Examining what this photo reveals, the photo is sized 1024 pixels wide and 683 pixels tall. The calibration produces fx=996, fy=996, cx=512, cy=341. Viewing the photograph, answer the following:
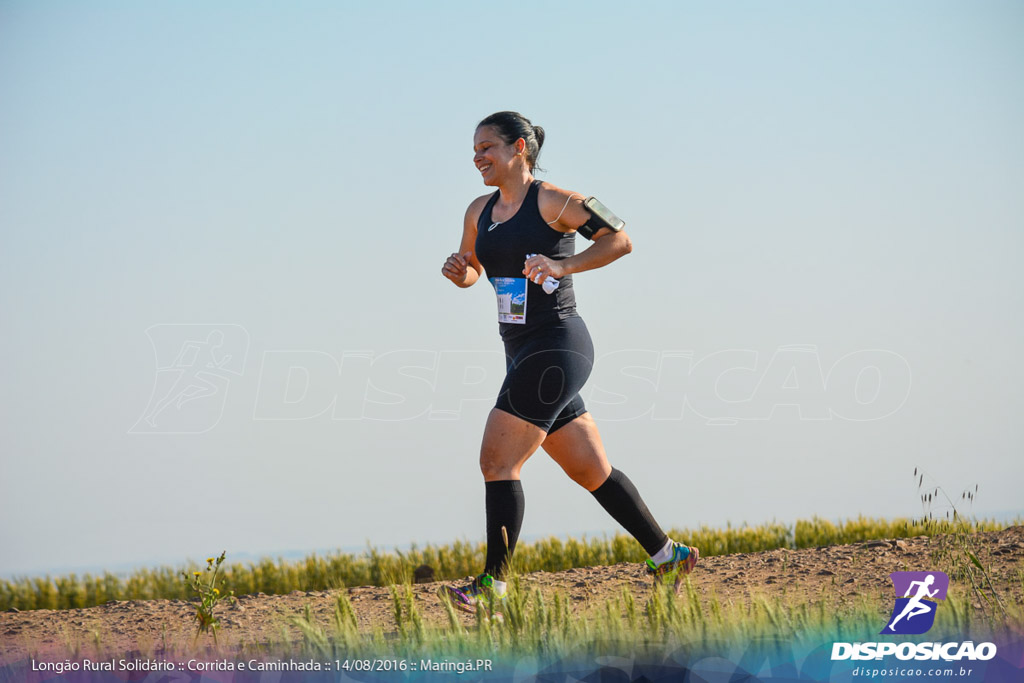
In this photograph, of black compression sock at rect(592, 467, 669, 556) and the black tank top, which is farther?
black compression sock at rect(592, 467, 669, 556)

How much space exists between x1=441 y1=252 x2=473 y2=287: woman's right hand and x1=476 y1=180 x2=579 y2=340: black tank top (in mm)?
185

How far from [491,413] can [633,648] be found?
1.40 m

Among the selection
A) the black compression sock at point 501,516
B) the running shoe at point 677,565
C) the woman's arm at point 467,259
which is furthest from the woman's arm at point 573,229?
the running shoe at point 677,565

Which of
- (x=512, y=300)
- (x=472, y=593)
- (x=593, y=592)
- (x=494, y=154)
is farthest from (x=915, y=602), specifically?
(x=494, y=154)

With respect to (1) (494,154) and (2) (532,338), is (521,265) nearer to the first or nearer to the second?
(2) (532,338)

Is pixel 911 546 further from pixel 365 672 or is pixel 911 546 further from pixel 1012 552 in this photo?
pixel 365 672

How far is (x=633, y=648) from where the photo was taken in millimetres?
2941

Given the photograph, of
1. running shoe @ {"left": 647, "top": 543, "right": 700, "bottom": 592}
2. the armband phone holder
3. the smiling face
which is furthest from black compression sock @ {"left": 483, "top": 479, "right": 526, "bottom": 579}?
the smiling face

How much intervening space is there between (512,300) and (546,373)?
37cm

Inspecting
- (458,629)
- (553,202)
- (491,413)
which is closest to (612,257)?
(553,202)

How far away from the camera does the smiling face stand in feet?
14.2

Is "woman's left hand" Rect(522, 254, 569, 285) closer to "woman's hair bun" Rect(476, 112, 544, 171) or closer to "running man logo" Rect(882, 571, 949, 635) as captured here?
"woman's hair bun" Rect(476, 112, 544, 171)

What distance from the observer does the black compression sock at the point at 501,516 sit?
4020 millimetres

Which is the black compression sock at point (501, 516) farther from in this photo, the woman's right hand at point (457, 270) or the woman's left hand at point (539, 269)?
the woman's right hand at point (457, 270)
